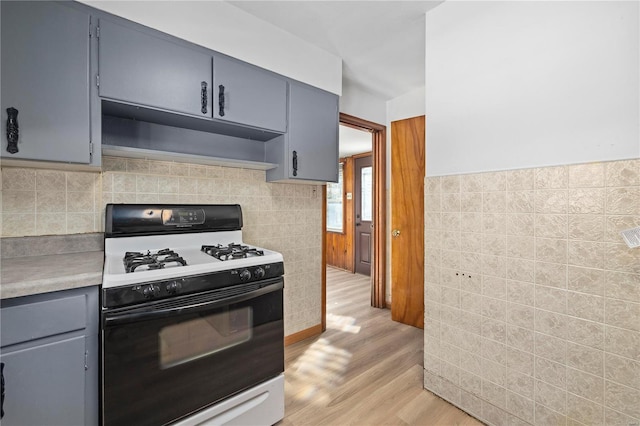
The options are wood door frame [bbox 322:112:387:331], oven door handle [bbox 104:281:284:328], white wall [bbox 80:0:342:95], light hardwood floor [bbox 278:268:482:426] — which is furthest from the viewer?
wood door frame [bbox 322:112:387:331]

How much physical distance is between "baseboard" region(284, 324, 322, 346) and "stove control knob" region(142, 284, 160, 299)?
1566 millimetres

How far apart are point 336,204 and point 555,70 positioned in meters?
4.62

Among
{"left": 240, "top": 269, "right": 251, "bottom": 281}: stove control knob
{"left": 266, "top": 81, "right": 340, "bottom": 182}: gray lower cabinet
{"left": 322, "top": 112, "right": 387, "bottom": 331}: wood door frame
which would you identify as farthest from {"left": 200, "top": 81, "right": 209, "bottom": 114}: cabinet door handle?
{"left": 322, "top": 112, "right": 387, "bottom": 331}: wood door frame

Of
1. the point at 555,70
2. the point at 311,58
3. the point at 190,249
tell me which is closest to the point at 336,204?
the point at 311,58

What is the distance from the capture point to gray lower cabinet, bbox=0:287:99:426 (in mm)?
1050

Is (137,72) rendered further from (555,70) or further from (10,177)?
(555,70)

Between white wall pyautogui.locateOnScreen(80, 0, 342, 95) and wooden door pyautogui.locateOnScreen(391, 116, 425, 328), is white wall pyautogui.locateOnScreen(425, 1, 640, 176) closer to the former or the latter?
white wall pyautogui.locateOnScreen(80, 0, 342, 95)

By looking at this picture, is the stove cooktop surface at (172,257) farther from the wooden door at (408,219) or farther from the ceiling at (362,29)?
the wooden door at (408,219)

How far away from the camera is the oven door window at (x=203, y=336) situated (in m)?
1.30

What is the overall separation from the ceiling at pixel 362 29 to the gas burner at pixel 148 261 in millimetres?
1630

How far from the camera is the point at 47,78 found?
131 cm

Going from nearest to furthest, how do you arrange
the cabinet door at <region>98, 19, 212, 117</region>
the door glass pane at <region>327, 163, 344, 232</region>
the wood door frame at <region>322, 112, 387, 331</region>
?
the cabinet door at <region>98, 19, 212, 117</region>, the wood door frame at <region>322, 112, 387, 331</region>, the door glass pane at <region>327, 163, 344, 232</region>

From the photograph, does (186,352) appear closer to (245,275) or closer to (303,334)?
(245,275)

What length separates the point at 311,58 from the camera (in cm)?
232
